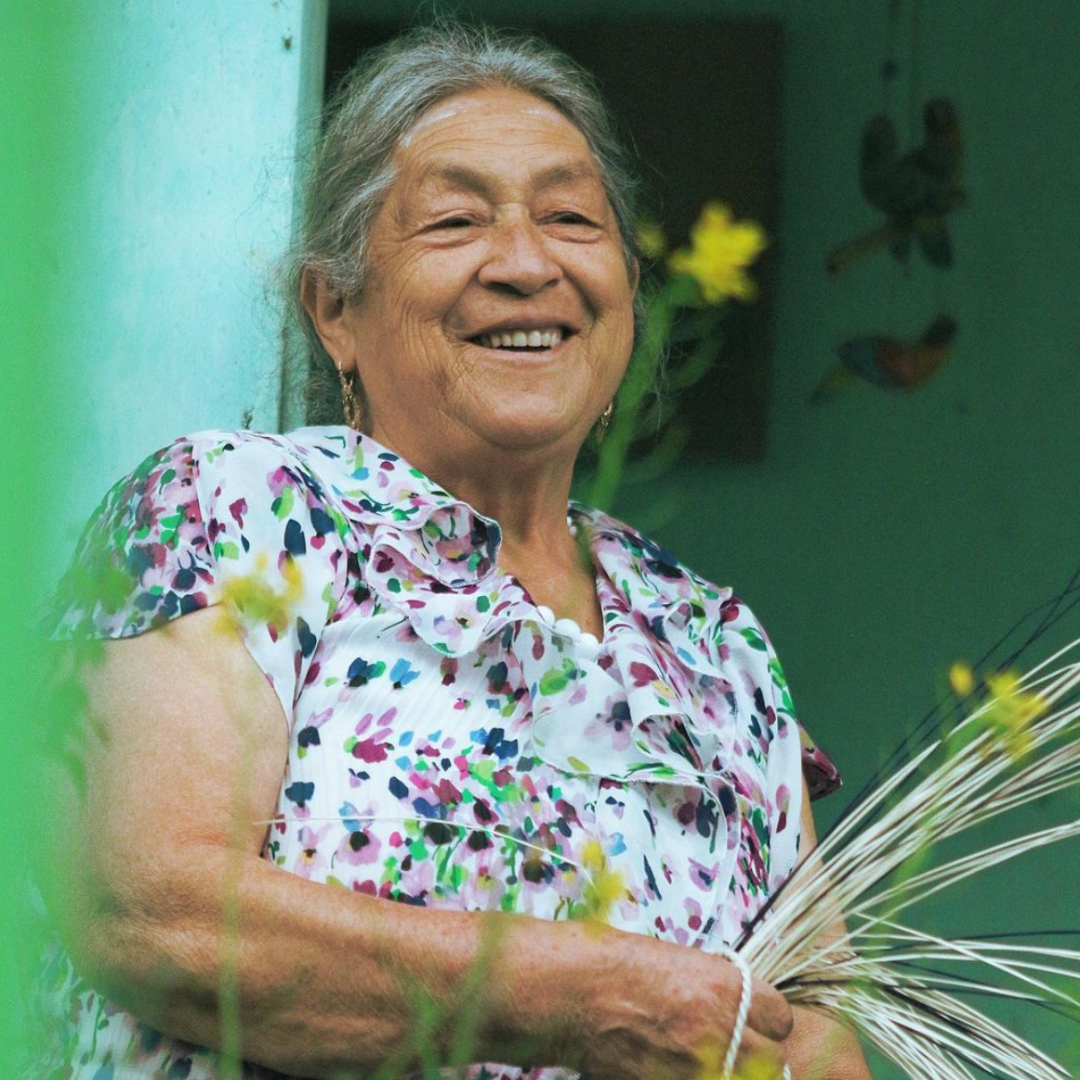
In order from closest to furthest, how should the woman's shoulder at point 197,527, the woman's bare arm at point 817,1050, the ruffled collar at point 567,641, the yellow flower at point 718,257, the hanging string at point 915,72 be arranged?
the yellow flower at point 718,257 < the woman's shoulder at point 197,527 < the ruffled collar at point 567,641 < the woman's bare arm at point 817,1050 < the hanging string at point 915,72

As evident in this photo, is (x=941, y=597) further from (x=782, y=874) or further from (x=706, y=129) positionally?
(x=782, y=874)

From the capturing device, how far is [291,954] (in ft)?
4.79

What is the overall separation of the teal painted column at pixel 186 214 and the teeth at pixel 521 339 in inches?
15.6

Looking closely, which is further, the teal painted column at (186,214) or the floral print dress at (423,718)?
the teal painted column at (186,214)

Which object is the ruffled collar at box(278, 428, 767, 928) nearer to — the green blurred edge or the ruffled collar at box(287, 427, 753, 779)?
the ruffled collar at box(287, 427, 753, 779)

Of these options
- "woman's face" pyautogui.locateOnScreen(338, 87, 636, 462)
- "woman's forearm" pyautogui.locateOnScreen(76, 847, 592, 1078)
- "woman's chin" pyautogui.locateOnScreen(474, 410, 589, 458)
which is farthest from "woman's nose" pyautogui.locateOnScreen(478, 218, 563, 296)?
"woman's forearm" pyautogui.locateOnScreen(76, 847, 592, 1078)

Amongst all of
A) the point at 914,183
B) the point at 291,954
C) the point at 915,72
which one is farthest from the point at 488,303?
the point at 914,183

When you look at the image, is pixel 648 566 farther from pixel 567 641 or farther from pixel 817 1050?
pixel 817 1050

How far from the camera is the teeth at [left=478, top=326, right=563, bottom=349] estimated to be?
1995 millimetres

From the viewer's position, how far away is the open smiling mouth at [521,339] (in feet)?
6.54

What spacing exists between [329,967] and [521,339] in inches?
31.4

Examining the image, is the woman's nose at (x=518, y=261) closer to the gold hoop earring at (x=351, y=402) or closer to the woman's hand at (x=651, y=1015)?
the gold hoop earring at (x=351, y=402)

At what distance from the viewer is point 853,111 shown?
321 cm

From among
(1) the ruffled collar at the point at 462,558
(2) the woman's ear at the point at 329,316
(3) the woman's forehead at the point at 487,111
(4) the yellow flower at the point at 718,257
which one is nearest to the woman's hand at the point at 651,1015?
(1) the ruffled collar at the point at 462,558
